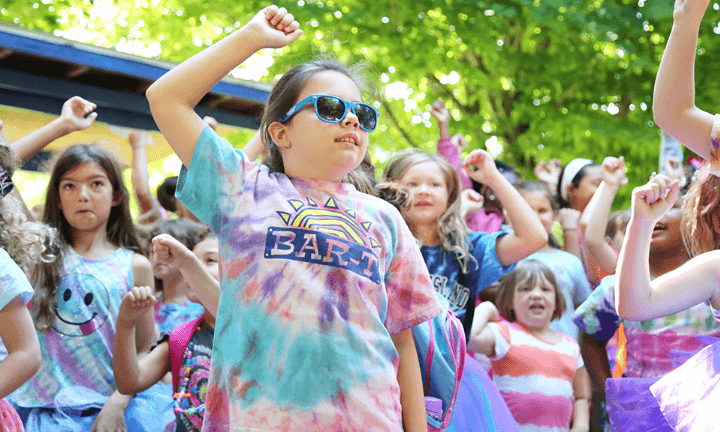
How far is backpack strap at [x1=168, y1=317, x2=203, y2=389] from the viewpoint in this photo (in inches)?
123

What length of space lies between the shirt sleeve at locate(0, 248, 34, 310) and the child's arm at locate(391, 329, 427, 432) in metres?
1.24

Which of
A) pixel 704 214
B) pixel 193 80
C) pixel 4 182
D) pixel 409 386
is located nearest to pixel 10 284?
pixel 4 182

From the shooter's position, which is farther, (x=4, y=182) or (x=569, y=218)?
(x=569, y=218)

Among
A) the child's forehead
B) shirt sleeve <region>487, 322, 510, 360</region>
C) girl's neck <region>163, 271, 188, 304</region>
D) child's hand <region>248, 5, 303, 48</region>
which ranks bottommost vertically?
girl's neck <region>163, 271, 188, 304</region>

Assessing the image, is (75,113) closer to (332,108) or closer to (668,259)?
(332,108)

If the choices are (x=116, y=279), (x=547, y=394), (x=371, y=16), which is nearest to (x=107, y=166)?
(x=116, y=279)

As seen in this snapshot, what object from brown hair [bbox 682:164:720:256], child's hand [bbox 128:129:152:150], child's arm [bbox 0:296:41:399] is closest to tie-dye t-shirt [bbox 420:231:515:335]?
brown hair [bbox 682:164:720:256]

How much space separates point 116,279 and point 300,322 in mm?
2031

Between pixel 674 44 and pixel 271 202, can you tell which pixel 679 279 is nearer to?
pixel 674 44

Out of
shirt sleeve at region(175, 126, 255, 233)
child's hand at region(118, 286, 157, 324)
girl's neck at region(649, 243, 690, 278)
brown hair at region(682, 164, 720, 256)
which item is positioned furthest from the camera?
girl's neck at region(649, 243, 690, 278)

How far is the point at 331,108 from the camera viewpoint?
6.61 feet

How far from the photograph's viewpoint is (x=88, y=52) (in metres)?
5.12

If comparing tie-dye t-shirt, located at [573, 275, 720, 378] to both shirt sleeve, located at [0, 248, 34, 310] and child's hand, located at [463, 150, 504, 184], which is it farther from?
shirt sleeve, located at [0, 248, 34, 310]

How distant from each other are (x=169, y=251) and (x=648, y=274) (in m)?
1.53
